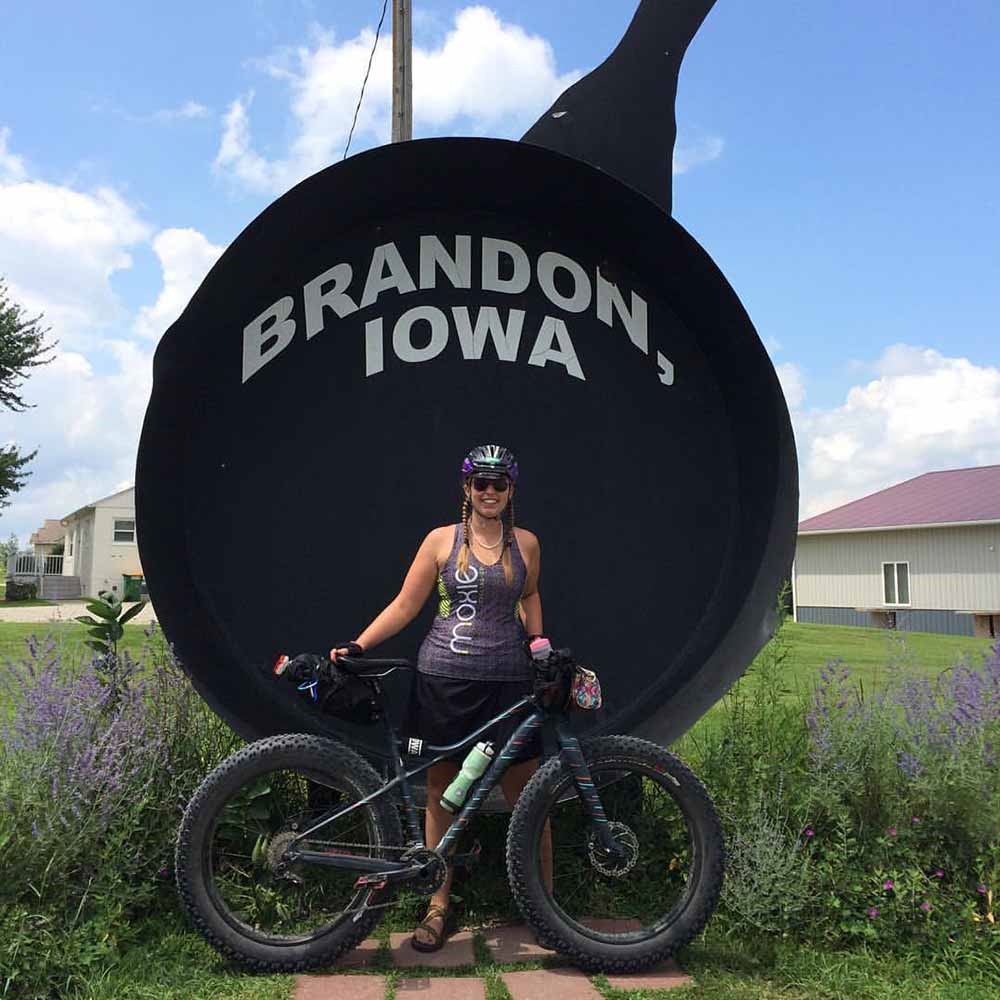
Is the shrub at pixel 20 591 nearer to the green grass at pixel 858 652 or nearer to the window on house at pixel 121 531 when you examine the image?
the window on house at pixel 121 531

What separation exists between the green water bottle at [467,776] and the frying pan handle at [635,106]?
→ 2700 mm

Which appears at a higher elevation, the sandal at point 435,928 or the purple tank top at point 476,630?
the purple tank top at point 476,630

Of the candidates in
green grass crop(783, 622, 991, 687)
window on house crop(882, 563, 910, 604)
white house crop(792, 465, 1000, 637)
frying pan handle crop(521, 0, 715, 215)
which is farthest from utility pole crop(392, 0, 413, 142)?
window on house crop(882, 563, 910, 604)

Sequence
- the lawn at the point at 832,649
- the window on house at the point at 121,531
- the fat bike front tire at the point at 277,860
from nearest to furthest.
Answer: the fat bike front tire at the point at 277,860, the lawn at the point at 832,649, the window on house at the point at 121,531

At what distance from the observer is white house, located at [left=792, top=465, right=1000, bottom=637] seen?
2384 centimetres

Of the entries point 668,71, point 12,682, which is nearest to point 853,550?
point 668,71

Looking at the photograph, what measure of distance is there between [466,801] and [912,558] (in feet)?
83.3

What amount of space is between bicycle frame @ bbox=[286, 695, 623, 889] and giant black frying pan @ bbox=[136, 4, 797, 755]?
63cm

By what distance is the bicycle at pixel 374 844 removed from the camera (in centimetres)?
278

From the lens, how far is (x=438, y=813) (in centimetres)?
310

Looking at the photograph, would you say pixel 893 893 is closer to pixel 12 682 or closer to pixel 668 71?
pixel 12 682

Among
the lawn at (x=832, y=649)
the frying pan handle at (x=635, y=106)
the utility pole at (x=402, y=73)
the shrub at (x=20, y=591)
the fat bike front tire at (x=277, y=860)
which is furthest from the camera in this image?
the shrub at (x=20, y=591)

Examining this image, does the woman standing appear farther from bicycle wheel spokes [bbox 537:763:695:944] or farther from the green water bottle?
bicycle wheel spokes [bbox 537:763:695:944]

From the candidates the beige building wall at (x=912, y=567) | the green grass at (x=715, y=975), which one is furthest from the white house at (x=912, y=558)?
the green grass at (x=715, y=975)
